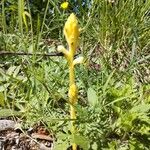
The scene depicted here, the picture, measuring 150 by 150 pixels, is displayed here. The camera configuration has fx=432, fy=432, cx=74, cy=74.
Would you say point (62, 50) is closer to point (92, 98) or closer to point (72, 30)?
point (72, 30)

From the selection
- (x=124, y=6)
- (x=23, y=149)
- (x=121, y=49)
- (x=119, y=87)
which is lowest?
(x=23, y=149)

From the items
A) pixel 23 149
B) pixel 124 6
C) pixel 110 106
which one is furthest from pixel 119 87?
pixel 124 6

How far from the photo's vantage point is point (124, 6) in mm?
2441

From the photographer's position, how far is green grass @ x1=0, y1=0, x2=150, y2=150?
1.62m

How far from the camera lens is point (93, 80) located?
6.40 feet

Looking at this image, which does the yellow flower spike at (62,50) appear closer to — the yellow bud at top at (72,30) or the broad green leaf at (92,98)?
the yellow bud at top at (72,30)

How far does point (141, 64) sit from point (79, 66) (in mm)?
422

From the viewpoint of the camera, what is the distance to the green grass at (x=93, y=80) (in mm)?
1619

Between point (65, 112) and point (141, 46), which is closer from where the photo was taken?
point (65, 112)

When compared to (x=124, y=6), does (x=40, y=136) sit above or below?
below

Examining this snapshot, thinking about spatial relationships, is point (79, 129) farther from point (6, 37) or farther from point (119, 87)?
point (6, 37)

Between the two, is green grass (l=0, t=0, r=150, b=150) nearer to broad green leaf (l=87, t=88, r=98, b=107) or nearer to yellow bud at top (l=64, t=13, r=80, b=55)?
broad green leaf (l=87, t=88, r=98, b=107)

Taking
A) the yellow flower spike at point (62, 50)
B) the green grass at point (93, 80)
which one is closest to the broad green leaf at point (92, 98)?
the green grass at point (93, 80)

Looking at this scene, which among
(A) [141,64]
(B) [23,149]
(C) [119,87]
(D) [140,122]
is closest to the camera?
(D) [140,122]
